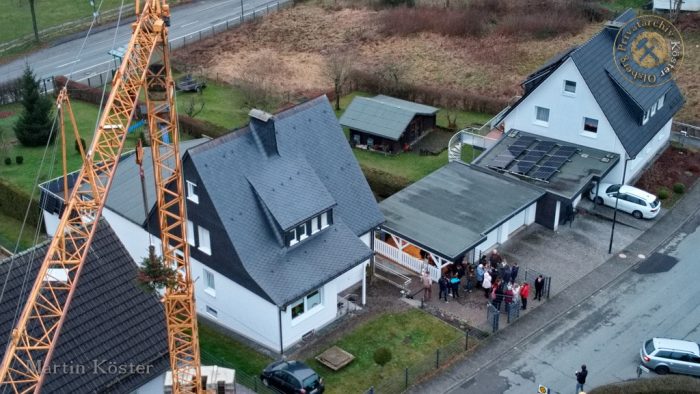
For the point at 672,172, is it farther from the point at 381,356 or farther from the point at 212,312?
the point at 212,312

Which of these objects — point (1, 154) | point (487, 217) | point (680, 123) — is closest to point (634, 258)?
point (487, 217)

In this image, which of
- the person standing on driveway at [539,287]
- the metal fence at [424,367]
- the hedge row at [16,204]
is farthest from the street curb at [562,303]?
the hedge row at [16,204]

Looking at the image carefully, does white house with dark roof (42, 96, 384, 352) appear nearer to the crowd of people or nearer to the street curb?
the crowd of people

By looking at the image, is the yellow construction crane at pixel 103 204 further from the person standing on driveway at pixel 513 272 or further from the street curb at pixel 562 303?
the person standing on driveway at pixel 513 272

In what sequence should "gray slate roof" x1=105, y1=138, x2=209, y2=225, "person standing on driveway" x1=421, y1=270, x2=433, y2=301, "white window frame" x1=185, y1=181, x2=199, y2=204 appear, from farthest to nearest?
"gray slate roof" x1=105, y1=138, x2=209, y2=225 < "person standing on driveway" x1=421, y1=270, x2=433, y2=301 < "white window frame" x1=185, y1=181, x2=199, y2=204

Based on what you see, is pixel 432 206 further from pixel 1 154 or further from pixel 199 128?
pixel 1 154

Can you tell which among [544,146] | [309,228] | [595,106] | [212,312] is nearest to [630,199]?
[595,106]

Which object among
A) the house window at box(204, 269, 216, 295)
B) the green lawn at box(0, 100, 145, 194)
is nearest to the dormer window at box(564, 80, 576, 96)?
the house window at box(204, 269, 216, 295)

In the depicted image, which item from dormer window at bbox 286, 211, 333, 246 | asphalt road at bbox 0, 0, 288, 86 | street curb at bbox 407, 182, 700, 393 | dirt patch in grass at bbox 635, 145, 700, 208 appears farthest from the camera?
asphalt road at bbox 0, 0, 288, 86
